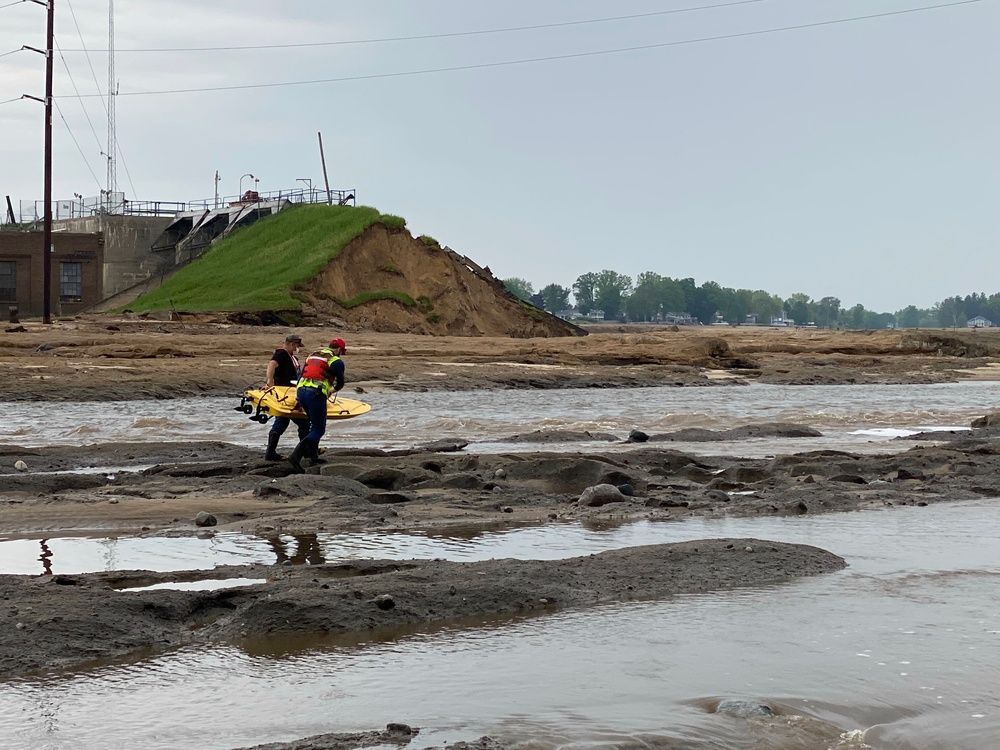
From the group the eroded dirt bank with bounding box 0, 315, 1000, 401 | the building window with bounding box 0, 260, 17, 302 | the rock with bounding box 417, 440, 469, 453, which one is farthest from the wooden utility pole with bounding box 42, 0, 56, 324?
the rock with bounding box 417, 440, 469, 453

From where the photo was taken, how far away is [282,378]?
16.0m

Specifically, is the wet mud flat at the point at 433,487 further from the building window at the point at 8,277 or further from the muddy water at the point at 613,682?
the building window at the point at 8,277

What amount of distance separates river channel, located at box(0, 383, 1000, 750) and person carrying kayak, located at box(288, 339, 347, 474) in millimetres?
4048

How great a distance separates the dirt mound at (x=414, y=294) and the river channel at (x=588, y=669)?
1555 inches

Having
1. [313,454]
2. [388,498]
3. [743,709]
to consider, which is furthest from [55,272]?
[743,709]

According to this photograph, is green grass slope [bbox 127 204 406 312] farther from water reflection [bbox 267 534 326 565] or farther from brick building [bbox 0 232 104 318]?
water reflection [bbox 267 534 326 565]

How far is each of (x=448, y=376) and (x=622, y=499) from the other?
19.6m

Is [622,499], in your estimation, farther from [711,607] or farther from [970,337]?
[970,337]

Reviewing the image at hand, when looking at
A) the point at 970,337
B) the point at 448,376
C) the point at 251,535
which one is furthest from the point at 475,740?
the point at 970,337

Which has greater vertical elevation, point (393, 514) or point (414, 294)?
point (414, 294)

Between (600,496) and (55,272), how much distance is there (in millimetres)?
52885

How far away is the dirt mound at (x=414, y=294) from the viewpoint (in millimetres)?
52241

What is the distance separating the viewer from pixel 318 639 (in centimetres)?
761

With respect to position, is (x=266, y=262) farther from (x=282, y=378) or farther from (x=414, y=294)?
(x=282, y=378)
